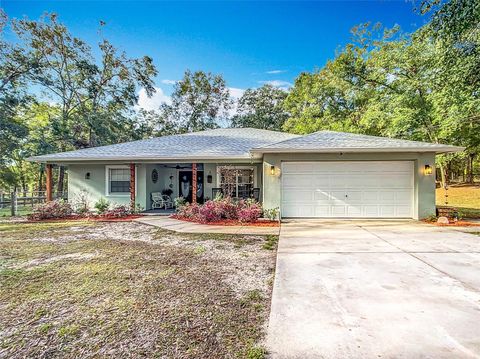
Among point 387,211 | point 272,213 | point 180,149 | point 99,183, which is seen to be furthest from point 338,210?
point 99,183

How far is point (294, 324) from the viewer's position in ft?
9.18

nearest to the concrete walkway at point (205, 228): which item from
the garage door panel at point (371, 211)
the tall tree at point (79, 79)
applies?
the garage door panel at point (371, 211)

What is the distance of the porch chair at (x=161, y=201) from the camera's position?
13.0 m

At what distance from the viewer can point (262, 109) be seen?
31.4 meters

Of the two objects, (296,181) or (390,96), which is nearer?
(296,181)

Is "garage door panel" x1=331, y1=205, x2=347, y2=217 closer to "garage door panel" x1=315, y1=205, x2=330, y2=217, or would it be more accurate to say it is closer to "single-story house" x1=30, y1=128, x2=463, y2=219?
"single-story house" x1=30, y1=128, x2=463, y2=219

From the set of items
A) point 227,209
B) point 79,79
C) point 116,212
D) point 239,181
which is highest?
point 79,79

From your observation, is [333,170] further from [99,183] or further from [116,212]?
[99,183]

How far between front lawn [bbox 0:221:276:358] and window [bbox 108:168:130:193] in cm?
590

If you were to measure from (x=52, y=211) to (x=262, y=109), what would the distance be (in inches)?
986

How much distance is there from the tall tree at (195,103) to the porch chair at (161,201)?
56.8 ft

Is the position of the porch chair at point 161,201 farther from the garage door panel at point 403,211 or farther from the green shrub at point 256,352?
the green shrub at point 256,352

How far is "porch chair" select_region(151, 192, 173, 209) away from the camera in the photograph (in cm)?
1299

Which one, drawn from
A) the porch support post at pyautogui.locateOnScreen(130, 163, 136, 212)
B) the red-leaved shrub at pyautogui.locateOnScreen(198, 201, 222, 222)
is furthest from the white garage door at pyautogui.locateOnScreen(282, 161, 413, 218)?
the porch support post at pyautogui.locateOnScreen(130, 163, 136, 212)
